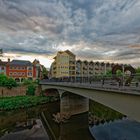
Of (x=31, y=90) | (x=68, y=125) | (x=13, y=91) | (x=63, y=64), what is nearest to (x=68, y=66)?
(x=63, y=64)

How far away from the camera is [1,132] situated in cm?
2152

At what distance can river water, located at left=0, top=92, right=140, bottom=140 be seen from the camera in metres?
20.0

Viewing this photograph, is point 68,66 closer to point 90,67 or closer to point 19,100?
point 90,67

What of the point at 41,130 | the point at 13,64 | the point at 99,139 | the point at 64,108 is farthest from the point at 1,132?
the point at 13,64

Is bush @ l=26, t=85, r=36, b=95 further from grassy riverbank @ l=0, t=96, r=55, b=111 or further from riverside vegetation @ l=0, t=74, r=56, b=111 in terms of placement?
grassy riverbank @ l=0, t=96, r=55, b=111

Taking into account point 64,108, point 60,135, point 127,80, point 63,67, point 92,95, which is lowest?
point 60,135

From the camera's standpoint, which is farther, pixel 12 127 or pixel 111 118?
pixel 111 118

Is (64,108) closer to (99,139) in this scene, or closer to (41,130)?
(41,130)

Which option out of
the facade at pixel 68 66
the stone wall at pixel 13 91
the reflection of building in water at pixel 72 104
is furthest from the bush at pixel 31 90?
the facade at pixel 68 66

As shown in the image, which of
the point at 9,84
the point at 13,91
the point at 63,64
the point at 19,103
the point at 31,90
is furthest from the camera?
the point at 63,64

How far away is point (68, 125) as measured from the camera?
23844 millimetres

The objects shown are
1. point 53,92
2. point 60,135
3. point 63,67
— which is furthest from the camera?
point 63,67

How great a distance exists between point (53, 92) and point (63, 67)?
3030 centimetres

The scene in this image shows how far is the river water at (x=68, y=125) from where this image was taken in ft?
65.6
